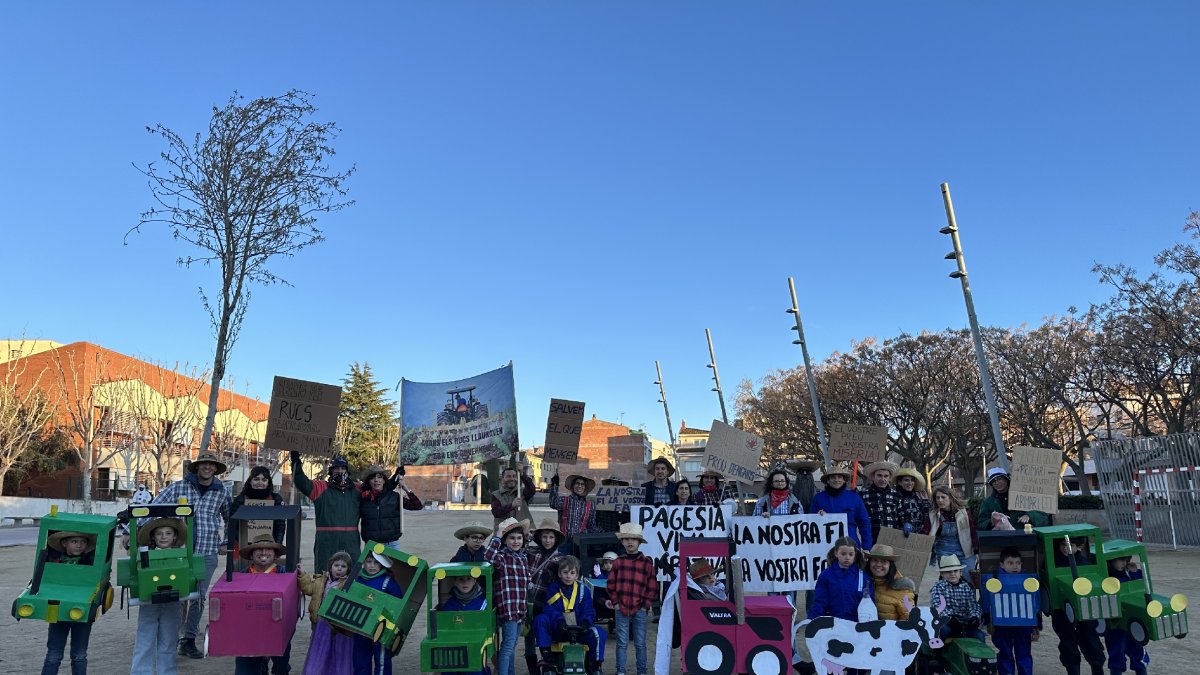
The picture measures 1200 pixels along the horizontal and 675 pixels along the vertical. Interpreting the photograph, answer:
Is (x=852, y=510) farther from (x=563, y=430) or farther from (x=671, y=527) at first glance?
(x=563, y=430)

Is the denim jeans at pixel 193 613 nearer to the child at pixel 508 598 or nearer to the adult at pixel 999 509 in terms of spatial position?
the child at pixel 508 598

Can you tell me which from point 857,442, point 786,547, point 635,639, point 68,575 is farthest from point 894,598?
point 857,442

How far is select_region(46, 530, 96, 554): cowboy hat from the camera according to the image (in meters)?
6.36

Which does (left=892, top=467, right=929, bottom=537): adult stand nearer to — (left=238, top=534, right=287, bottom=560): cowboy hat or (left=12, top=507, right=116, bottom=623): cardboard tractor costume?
(left=238, top=534, right=287, bottom=560): cowboy hat

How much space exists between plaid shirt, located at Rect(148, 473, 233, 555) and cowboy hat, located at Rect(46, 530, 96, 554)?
1.29 metres

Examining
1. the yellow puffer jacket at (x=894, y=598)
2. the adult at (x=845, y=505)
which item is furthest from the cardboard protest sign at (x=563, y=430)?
the yellow puffer jacket at (x=894, y=598)

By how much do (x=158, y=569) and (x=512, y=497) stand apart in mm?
4618

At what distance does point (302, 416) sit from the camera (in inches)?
411

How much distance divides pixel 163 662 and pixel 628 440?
89.8 meters

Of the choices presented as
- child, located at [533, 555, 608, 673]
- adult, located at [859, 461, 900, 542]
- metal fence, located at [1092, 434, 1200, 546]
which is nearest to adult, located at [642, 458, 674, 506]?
adult, located at [859, 461, 900, 542]

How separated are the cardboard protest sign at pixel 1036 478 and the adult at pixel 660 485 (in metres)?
3.97

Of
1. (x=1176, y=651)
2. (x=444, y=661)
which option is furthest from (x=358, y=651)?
(x=1176, y=651)

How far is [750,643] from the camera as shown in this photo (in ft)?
20.1

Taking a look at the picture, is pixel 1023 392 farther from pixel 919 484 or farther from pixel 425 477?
pixel 425 477
